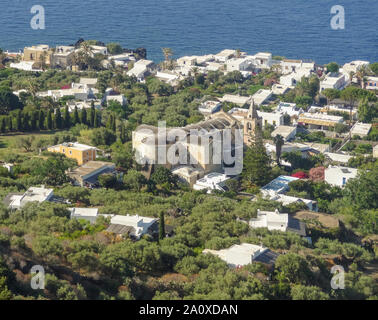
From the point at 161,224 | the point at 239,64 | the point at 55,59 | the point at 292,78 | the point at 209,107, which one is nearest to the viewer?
the point at 161,224

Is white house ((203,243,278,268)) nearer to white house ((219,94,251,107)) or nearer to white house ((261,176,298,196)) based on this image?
white house ((261,176,298,196))

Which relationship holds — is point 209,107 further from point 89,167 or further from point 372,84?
point 372,84

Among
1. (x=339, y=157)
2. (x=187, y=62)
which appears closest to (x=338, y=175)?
(x=339, y=157)

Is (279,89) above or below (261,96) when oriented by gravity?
above

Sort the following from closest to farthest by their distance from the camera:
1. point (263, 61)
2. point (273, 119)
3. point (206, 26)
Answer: point (273, 119)
point (263, 61)
point (206, 26)

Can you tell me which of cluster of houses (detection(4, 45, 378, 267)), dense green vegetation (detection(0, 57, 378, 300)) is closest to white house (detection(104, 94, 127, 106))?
cluster of houses (detection(4, 45, 378, 267))

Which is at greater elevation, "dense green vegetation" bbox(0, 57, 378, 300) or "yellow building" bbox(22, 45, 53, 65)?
"yellow building" bbox(22, 45, 53, 65)
